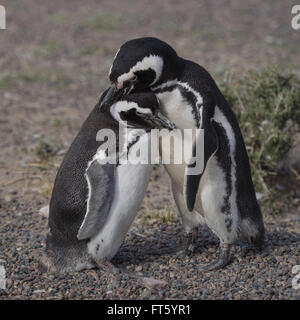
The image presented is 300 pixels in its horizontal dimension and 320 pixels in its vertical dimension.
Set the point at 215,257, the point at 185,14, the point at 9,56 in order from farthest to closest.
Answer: the point at 185,14
the point at 9,56
the point at 215,257

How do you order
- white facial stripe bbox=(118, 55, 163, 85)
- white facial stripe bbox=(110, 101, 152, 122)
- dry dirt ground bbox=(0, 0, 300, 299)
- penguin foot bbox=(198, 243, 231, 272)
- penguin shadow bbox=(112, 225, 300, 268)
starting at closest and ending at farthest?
white facial stripe bbox=(118, 55, 163, 85) → white facial stripe bbox=(110, 101, 152, 122) → dry dirt ground bbox=(0, 0, 300, 299) → penguin foot bbox=(198, 243, 231, 272) → penguin shadow bbox=(112, 225, 300, 268)

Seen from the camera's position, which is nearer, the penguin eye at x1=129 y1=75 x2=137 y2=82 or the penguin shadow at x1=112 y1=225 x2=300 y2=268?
the penguin eye at x1=129 y1=75 x2=137 y2=82

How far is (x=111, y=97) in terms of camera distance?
9.89ft

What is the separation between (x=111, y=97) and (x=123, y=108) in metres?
0.08

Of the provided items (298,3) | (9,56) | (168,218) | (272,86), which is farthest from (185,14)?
(168,218)

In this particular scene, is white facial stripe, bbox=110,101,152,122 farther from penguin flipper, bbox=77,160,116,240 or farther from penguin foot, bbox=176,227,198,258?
penguin foot, bbox=176,227,198,258

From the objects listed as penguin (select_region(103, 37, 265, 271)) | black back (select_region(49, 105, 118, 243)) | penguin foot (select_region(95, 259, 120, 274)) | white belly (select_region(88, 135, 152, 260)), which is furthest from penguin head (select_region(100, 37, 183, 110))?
penguin foot (select_region(95, 259, 120, 274))

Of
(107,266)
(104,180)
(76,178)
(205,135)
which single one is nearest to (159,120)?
(205,135)

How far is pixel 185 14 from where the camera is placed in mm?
10711

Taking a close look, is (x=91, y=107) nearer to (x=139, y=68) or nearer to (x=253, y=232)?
(x=253, y=232)

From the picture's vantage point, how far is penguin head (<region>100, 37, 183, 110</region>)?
2924mm

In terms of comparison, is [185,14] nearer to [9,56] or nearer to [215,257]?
[9,56]

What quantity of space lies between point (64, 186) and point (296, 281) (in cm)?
133

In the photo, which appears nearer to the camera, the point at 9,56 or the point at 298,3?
the point at 9,56
